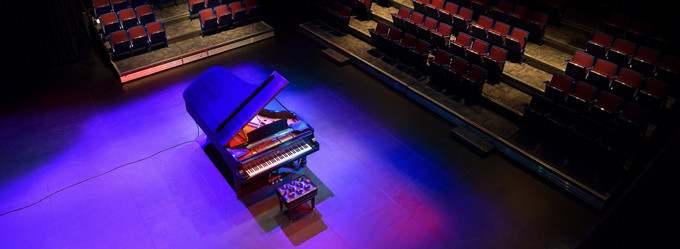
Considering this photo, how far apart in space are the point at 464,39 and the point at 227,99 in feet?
14.4

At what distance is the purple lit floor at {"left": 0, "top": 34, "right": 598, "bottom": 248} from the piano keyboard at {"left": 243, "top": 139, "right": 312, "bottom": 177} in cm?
64

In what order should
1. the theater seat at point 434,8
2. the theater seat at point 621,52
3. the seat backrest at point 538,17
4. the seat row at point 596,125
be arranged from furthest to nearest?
the theater seat at point 434,8 < the seat backrest at point 538,17 < the theater seat at point 621,52 < the seat row at point 596,125

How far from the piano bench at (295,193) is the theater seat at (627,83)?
4.50 metres

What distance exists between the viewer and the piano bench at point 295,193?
16.6 ft

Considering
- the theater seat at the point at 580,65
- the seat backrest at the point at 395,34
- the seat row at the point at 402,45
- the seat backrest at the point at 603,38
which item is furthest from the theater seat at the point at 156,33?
the seat backrest at the point at 603,38

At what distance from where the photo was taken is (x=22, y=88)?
7.41 m

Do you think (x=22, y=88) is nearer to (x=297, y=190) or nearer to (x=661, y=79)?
(x=297, y=190)

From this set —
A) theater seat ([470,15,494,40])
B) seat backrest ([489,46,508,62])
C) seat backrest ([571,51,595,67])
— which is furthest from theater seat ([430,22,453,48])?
seat backrest ([571,51,595,67])

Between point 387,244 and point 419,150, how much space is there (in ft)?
5.82

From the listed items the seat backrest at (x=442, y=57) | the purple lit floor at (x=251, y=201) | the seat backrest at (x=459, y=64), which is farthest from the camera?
the seat backrest at (x=442, y=57)

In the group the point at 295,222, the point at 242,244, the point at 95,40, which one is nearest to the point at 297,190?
the point at 295,222

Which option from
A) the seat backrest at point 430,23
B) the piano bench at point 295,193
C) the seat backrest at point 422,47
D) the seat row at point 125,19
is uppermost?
the seat backrest at point 430,23

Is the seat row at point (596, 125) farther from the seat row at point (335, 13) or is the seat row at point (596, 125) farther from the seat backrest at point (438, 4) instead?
the seat row at point (335, 13)

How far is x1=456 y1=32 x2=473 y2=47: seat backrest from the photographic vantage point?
7527 mm
